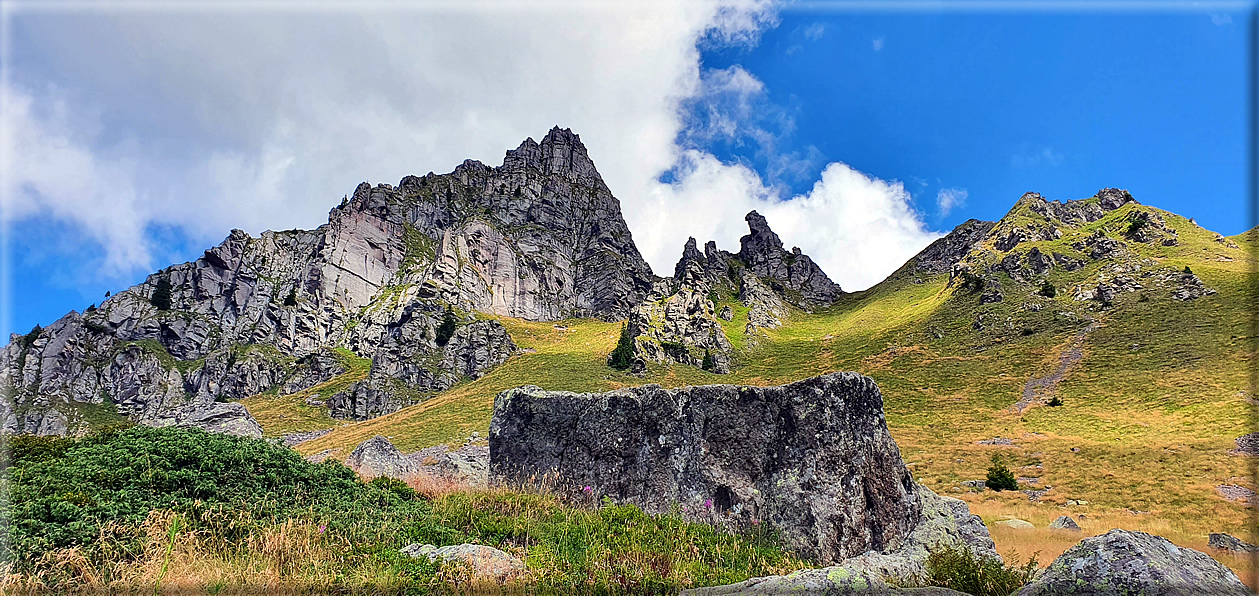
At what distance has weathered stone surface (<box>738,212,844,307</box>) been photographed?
477 feet

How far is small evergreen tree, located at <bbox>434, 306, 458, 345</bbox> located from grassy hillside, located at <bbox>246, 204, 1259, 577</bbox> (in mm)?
13240

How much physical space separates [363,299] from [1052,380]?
13781 cm

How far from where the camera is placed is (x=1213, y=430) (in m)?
35.2

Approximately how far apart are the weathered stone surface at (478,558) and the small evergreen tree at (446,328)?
89829 mm

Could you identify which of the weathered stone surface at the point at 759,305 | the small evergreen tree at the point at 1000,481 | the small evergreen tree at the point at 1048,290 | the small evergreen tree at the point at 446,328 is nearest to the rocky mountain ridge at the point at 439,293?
the small evergreen tree at the point at 446,328

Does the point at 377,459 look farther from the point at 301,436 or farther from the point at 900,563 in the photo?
the point at 301,436

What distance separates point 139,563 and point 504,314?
141 meters

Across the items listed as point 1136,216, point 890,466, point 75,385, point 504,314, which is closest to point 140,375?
point 75,385

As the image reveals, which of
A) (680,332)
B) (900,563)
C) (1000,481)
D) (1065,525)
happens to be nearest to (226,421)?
(900,563)

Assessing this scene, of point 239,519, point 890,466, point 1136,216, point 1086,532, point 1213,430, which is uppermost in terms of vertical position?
point 1136,216

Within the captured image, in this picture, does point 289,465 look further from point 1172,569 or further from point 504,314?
point 504,314

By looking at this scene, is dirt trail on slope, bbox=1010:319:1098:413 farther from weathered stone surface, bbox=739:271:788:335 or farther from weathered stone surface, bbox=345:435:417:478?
weathered stone surface, bbox=345:435:417:478

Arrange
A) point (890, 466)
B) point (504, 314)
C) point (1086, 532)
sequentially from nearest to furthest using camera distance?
point (890, 466) < point (1086, 532) < point (504, 314)

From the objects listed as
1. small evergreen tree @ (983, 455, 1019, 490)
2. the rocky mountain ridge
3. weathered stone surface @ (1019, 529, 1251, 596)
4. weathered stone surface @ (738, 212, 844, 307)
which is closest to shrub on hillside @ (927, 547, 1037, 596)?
weathered stone surface @ (1019, 529, 1251, 596)
